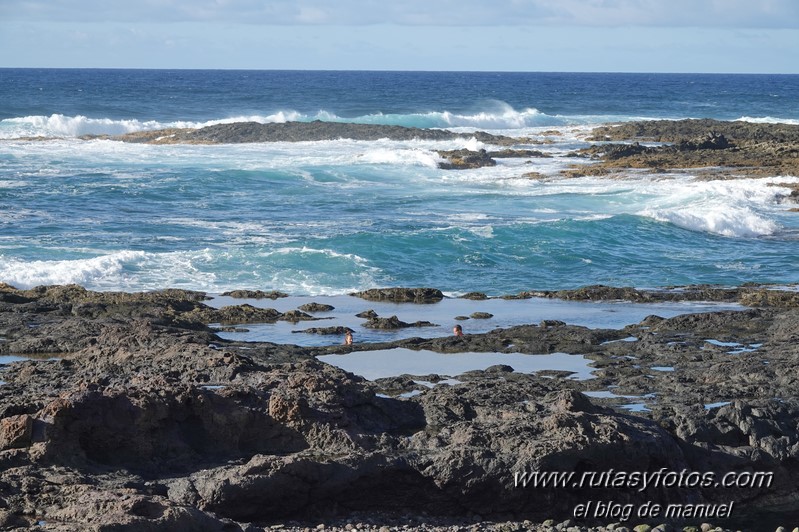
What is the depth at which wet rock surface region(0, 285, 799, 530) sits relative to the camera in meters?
7.77

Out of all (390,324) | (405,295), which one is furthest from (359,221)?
(390,324)

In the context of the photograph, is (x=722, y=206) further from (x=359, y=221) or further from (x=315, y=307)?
(x=315, y=307)

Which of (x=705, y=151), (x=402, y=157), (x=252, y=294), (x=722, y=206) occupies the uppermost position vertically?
(x=705, y=151)

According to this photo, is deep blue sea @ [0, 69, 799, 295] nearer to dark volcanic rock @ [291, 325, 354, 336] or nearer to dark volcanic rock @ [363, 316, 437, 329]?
dark volcanic rock @ [363, 316, 437, 329]

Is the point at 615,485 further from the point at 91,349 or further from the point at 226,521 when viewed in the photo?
the point at 91,349

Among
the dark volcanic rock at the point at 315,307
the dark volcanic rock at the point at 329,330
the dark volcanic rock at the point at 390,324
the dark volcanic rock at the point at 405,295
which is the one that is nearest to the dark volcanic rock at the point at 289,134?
the dark volcanic rock at the point at 405,295

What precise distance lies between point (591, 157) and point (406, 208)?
13.2 m

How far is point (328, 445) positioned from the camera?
8609 mm

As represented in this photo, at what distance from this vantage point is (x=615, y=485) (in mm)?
8539

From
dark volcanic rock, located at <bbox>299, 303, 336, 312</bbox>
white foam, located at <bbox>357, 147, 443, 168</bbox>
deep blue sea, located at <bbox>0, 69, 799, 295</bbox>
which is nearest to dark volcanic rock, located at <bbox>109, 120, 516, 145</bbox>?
deep blue sea, located at <bbox>0, 69, 799, 295</bbox>

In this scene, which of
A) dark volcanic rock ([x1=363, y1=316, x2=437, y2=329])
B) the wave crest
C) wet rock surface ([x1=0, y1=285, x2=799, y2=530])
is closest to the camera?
wet rock surface ([x1=0, y1=285, x2=799, y2=530])

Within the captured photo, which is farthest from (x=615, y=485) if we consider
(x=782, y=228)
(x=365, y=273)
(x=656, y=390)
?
(x=782, y=228)

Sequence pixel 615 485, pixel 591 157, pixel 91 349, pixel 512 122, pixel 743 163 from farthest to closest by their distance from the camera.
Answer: pixel 512 122
pixel 591 157
pixel 743 163
pixel 91 349
pixel 615 485

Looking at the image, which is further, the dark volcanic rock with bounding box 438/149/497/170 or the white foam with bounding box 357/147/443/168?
the white foam with bounding box 357/147/443/168
